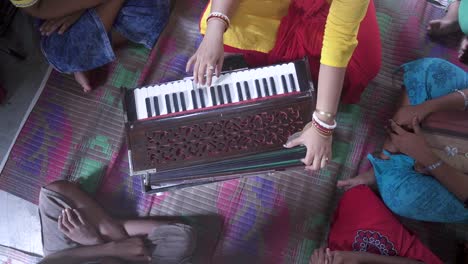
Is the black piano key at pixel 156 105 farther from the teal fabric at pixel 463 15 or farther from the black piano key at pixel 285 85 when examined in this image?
the teal fabric at pixel 463 15

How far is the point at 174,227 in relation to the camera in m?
1.32

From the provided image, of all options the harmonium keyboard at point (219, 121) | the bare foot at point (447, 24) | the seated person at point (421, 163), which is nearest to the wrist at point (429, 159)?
the seated person at point (421, 163)

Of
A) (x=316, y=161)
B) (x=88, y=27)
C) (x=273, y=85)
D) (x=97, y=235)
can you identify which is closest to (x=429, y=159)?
(x=316, y=161)

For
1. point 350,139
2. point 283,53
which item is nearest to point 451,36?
point 350,139

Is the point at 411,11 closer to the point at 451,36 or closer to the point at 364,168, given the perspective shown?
the point at 451,36

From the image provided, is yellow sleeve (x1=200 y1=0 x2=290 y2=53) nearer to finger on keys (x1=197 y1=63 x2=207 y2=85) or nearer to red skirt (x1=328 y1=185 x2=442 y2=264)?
finger on keys (x1=197 y1=63 x2=207 y2=85)

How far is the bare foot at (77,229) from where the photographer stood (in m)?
1.22

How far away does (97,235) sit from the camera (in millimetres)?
1246

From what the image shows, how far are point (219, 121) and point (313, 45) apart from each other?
0.38 meters

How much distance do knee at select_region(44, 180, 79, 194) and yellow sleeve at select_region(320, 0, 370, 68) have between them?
963 millimetres

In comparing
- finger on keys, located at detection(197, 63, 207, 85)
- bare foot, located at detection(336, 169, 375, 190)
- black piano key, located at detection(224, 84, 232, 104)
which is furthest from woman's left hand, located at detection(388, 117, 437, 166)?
finger on keys, located at detection(197, 63, 207, 85)

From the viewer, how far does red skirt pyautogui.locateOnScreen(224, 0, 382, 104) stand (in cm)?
120

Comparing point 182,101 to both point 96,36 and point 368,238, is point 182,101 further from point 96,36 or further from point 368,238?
point 368,238

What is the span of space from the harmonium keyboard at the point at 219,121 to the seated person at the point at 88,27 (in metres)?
0.29
